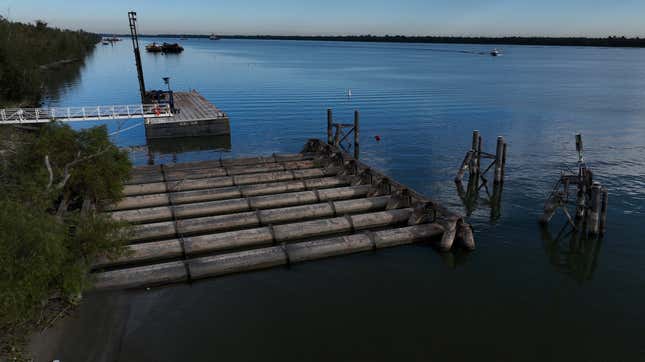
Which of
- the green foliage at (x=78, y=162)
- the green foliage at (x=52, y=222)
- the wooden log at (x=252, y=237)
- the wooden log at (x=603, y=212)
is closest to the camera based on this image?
the green foliage at (x=52, y=222)

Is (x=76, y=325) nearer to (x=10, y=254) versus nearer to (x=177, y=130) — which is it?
(x=10, y=254)

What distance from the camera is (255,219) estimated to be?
22047mm

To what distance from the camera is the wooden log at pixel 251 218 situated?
20.6 meters

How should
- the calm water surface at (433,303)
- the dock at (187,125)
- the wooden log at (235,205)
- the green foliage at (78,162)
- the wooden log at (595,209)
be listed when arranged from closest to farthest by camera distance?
the calm water surface at (433,303) → the wooden log at (595,209) → the green foliage at (78,162) → the wooden log at (235,205) → the dock at (187,125)

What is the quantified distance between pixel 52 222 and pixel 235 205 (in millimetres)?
11189

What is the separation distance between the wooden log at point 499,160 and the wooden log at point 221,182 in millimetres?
11224

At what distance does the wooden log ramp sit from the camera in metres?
18.4

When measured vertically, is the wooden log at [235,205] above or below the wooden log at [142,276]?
above

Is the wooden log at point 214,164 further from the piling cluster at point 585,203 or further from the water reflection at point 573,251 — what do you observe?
the water reflection at point 573,251

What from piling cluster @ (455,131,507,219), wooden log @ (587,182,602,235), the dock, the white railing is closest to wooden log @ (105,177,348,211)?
piling cluster @ (455,131,507,219)

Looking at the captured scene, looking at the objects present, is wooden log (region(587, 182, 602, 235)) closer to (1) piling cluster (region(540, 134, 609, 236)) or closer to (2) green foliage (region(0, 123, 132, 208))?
(1) piling cluster (region(540, 134, 609, 236))

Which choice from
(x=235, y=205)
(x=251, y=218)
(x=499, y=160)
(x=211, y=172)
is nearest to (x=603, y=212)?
(x=499, y=160)

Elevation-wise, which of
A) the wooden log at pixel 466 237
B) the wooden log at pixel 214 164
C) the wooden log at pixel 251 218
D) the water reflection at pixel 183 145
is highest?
the wooden log at pixel 214 164

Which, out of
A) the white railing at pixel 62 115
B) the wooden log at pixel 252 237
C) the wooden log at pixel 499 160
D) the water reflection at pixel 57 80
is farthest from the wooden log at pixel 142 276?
the water reflection at pixel 57 80
